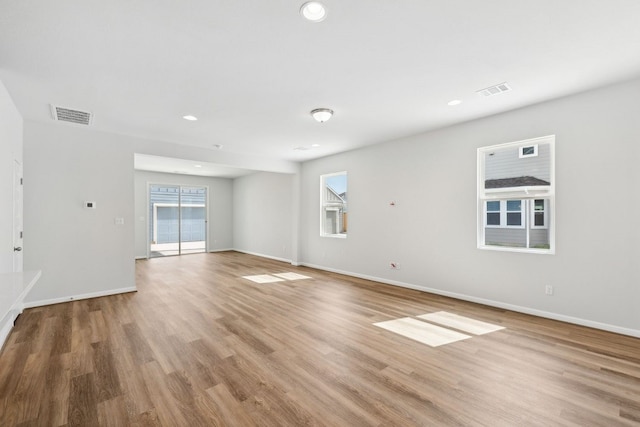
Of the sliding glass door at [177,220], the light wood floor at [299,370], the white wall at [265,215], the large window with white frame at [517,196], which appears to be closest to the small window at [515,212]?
the large window with white frame at [517,196]

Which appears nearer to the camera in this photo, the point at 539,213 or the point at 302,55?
the point at 302,55

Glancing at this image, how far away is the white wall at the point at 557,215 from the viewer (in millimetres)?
3096

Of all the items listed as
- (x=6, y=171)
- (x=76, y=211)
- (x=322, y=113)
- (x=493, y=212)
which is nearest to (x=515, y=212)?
(x=493, y=212)

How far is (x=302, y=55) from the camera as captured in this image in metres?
2.51

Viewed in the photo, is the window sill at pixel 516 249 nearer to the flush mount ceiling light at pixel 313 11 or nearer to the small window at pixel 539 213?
the small window at pixel 539 213

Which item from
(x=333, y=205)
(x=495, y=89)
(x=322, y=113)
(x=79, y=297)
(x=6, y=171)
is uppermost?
(x=495, y=89)

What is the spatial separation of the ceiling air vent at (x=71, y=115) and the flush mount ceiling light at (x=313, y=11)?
3543mm

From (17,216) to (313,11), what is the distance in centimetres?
452

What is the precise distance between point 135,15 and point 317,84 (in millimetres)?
1655

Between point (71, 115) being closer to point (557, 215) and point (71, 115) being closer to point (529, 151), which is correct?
point (529, 151)

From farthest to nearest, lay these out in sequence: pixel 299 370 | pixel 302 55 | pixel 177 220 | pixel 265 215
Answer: pixel 177 220 → pixel 265 215 → pixel 302 55 → pixel 299 370

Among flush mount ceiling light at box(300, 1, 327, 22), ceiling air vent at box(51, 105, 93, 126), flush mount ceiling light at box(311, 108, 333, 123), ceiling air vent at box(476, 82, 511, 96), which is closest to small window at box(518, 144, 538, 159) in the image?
ceiling air vent at box(476, 82, 511, 96)

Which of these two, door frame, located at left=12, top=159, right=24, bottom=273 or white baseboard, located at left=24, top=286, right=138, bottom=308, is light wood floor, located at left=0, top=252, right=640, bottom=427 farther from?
door frame, located at left=12, top=159, right=24, bottom=273

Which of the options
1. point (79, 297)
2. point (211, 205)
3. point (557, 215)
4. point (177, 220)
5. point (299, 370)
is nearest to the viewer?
point (299, 370)
